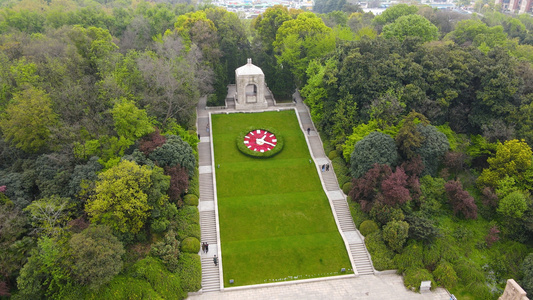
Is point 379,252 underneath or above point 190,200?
underneath

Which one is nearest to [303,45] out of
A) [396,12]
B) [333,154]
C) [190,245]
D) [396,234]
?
[333,154]

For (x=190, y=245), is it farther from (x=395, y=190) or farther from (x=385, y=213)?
(x=395, y=190)

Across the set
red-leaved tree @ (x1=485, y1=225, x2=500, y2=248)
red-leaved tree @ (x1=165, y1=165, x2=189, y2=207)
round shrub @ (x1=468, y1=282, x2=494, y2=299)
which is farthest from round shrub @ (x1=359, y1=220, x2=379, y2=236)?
red-leaved tree @ (x1=165, y1=165, x2=189, y2=207)

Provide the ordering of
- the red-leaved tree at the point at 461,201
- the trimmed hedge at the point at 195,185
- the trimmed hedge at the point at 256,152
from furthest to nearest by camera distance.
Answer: the trimmed hedge at the point at 256,152, the trimmed hedge at the point at 195,185, the red-leaved tree at the point at 461,201

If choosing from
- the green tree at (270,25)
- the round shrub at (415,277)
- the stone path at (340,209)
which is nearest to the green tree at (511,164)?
the round shrub at (415,277)

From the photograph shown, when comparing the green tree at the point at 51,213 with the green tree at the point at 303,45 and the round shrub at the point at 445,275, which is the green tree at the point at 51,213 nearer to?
the round shrub at the point at 445,275
